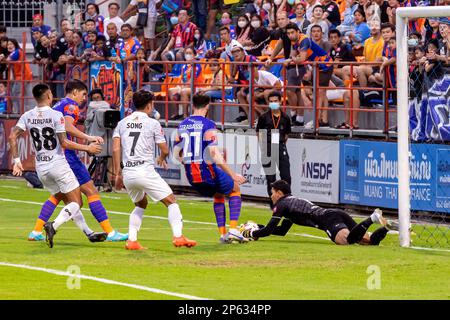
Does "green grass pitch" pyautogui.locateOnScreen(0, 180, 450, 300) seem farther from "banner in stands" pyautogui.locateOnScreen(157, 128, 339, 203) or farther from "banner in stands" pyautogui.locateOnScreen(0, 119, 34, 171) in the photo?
"banner in stands" pyautogui.locateOnScreen(0, 119, 34, 171)

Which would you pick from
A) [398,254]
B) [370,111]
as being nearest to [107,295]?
[398,254]

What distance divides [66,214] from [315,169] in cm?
901

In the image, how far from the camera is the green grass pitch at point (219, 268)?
12742mm

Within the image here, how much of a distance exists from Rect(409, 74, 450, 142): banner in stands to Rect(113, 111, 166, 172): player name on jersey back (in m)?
6.80

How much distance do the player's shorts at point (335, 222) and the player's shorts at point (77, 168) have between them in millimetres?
3328

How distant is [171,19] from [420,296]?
1885 cm

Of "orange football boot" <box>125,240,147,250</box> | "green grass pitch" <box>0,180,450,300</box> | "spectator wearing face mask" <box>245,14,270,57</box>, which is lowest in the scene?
"green grass pitch" <box>0,180,450,300</box>

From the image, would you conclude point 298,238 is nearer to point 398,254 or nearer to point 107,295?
point 398,254

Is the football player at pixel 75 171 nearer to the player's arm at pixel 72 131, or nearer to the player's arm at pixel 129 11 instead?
the player's arm at pixel 72 131

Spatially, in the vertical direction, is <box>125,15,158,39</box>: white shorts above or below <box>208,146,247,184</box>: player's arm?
above

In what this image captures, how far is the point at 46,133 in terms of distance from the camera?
55.2 ft

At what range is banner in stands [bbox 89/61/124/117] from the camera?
29.3 meters

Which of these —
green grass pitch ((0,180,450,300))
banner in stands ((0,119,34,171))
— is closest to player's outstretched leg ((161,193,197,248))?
Answer: green grass pitch ((0,180,450,300))

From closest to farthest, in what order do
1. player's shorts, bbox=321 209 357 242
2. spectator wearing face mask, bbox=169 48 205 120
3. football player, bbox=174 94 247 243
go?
football player, bbox=174 94 247 243, player's shorts, bbox=321 209 357 242, spectator wearing face mask, bbox=169 48 205 120
